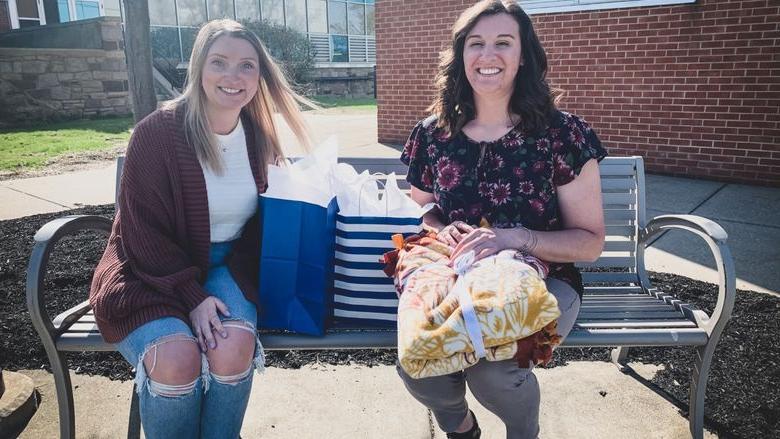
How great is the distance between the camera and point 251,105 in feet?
8.02

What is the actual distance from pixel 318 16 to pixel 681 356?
24.0m

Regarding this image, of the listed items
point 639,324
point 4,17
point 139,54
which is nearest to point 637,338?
point 639,324

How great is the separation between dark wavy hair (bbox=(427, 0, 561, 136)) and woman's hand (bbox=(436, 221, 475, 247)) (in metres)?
0.42

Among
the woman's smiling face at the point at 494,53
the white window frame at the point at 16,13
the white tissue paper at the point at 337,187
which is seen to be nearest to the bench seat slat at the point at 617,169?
the woman's smiling face at the point at 494,53

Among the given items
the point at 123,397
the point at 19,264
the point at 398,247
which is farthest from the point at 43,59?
the point at 398,247

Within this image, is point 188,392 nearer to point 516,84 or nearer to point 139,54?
point 516,84

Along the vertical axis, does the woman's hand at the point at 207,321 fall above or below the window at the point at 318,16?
below

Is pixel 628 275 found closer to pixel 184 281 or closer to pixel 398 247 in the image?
pixel 398 247

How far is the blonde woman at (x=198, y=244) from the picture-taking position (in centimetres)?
188

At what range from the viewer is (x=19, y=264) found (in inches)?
168

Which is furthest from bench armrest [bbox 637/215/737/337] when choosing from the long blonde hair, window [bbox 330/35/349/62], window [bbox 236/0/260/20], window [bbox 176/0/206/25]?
window [bbox 330/35/349/62]

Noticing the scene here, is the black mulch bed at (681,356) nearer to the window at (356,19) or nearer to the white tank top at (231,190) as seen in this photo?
the white tank top at (231,190)

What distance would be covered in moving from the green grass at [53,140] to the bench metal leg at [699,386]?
803 cm

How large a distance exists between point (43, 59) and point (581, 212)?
1370cm
